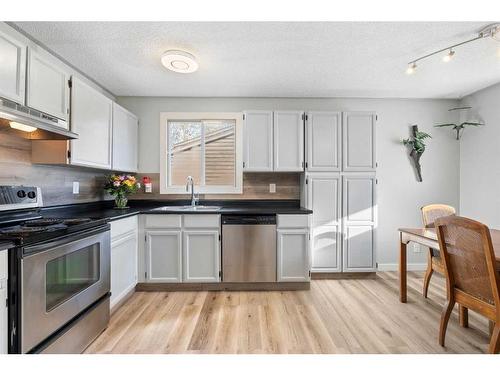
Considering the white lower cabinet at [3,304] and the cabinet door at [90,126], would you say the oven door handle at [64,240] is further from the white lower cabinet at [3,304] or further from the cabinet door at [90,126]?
the cabinet door at [90,126]

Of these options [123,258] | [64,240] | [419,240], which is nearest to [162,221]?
[123,258]

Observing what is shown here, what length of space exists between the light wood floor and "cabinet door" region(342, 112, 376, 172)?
1.49 metres

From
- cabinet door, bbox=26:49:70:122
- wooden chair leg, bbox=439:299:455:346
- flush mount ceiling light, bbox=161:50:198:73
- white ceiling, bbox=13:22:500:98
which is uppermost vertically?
white ceiling, bbox=13:22:500:98

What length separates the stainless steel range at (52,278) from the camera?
1290 millimetres

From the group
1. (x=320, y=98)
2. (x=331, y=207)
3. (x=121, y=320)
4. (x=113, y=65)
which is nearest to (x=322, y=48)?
(x=320, y=98)

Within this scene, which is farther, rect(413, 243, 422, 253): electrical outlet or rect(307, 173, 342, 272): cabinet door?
rect(413, 243, 422, 253): electrical outlet

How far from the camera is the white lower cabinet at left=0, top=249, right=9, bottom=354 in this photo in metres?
1.22

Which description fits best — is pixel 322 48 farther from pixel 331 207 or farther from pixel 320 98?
pixel 331 207

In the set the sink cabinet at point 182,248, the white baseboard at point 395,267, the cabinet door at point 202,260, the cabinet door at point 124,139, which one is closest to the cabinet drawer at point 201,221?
the sink cabinet at point 182,248

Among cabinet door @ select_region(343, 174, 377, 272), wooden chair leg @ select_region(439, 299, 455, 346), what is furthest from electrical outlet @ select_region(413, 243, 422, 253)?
wooden chair leg @ select_region(439, 299, 455, 346)

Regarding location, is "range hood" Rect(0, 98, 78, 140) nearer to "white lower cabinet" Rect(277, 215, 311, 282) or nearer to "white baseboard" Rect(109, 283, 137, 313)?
"white baseboard" Rect(109, 283, 137, 313)

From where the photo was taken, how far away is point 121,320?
7.34 ft
